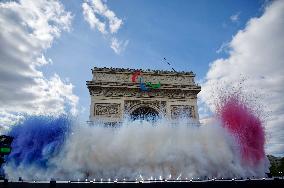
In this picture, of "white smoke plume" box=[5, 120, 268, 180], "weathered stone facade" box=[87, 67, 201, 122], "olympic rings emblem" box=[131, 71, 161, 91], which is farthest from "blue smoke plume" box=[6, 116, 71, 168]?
"olympic rings emblem" box=[131, 71, 161, 91]

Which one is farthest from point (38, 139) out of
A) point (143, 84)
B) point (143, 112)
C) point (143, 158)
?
point (143, 112)

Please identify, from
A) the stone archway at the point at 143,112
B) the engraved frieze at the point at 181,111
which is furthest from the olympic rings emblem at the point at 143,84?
the engraved frieze at the point at 181,111

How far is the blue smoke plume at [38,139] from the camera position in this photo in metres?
9.51

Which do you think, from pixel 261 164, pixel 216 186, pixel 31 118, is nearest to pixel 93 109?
pixel 31 118

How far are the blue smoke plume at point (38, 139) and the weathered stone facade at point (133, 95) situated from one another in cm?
1490

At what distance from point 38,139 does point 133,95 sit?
1739 centimetres

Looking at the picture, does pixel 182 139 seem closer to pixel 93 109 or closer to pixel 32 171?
pixel 32 171

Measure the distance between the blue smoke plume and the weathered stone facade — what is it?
48.9 feet

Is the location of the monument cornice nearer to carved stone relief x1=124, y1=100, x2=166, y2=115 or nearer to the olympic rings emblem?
the olympic rings emblem

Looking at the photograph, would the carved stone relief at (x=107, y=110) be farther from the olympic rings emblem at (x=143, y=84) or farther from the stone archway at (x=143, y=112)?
the olympic rings emblem at (x=143, y=84)

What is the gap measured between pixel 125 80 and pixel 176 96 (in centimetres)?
604

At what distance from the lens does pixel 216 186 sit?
640cm

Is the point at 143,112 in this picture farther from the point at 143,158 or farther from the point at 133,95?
the point at 143,158

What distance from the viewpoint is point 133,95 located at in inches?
1054
